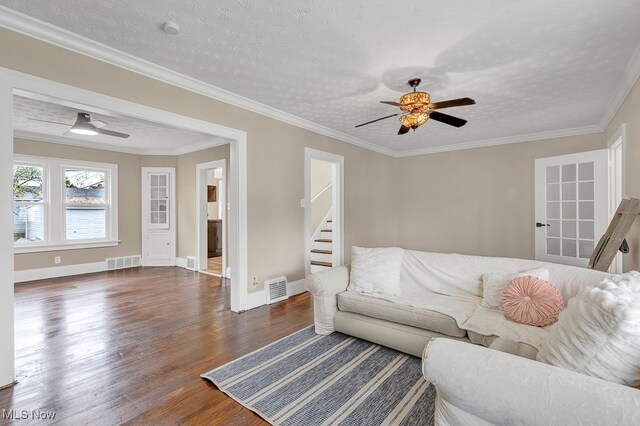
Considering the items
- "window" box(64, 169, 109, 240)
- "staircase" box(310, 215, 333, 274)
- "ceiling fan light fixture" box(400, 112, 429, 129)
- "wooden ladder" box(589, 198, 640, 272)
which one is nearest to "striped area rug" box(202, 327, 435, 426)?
"wooden ladder" box(589, 198, 640, 272)

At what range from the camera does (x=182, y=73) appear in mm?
2902

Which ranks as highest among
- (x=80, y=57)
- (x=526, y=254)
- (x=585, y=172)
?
(x=80, y=57)

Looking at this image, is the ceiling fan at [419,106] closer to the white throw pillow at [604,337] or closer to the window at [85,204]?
the white throw pillow at [604,337]

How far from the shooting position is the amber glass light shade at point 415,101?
2.78 meters

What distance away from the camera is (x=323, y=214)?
6.77 meters

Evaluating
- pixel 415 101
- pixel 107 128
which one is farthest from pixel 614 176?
pixel 107 128

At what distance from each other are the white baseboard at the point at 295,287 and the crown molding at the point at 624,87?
423 cm

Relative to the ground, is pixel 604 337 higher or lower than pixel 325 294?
higher

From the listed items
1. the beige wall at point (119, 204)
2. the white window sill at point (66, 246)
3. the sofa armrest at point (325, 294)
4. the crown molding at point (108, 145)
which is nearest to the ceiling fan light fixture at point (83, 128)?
the crown molding at point (108, 145)

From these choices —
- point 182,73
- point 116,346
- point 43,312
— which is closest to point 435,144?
point 182,73

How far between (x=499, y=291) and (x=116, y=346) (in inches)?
133

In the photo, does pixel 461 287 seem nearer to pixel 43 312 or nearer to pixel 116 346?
pixel 116 346

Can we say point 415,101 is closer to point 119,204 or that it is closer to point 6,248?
point 6,248

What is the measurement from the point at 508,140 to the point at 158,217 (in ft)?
23.3
